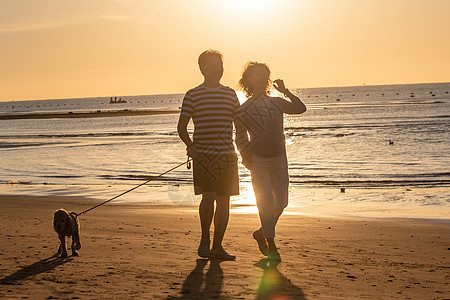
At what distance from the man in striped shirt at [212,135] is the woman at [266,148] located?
0.57ft

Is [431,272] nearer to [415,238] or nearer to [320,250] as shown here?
[320,250]

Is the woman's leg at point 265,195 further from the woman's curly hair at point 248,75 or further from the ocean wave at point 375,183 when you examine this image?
the ocean wave at point 375,183

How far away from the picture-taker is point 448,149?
28562 millimetres

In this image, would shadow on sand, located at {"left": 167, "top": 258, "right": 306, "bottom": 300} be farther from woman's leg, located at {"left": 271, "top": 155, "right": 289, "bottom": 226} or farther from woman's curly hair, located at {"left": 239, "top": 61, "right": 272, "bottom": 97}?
woman's curly hair, located at {"left": 239, "top": 61, "right": 272, "bottom": 97}

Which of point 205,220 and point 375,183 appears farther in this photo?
point 375,183

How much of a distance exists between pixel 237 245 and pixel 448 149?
78.1 feet

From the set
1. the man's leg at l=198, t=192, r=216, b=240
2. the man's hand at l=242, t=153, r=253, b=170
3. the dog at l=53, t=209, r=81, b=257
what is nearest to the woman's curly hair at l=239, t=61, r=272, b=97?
the man's hand at l=242, t=153, r=253, b=170

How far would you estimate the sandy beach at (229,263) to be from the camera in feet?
16.5

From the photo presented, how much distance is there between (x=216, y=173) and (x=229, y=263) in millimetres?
927

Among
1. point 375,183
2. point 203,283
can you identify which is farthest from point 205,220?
point 375,183

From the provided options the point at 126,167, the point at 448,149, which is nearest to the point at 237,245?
the point at 126,167

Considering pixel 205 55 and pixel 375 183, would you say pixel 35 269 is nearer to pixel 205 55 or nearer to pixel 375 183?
pixel 205 55

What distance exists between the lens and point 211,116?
6.19 m

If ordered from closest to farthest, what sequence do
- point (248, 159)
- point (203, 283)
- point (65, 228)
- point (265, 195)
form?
point (203, 283), point (265, 195), point (248, 159), point (65, 228)
